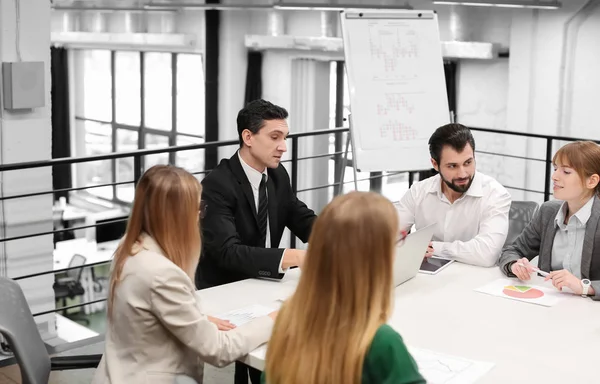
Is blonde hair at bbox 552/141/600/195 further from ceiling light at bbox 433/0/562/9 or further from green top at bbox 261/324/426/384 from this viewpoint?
ceiling light at bbox 433/0/562/9

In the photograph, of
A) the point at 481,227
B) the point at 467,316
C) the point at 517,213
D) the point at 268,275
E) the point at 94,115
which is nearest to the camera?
the point at 467,316

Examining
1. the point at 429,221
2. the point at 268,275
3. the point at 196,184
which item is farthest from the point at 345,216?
the point at 429,221

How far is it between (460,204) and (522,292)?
58 centimetres

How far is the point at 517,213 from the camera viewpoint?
3.33 metres

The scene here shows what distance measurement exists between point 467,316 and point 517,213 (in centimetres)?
110

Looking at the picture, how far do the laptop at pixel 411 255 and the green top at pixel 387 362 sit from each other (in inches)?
39.4

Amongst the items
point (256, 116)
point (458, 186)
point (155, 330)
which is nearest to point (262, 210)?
point (256, 116)

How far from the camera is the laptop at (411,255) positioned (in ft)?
8.16

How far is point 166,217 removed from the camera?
191cm

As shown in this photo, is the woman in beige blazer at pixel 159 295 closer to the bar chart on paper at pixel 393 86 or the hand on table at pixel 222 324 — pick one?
Answer: the hand on table at pixel 222 324

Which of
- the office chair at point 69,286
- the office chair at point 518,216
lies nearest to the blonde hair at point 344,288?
the office chair at point 518,216

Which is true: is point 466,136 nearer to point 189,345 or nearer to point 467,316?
point 467,316

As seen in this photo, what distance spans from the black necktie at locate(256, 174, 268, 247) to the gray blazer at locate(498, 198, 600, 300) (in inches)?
33.6

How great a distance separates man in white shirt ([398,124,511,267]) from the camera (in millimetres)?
2914
